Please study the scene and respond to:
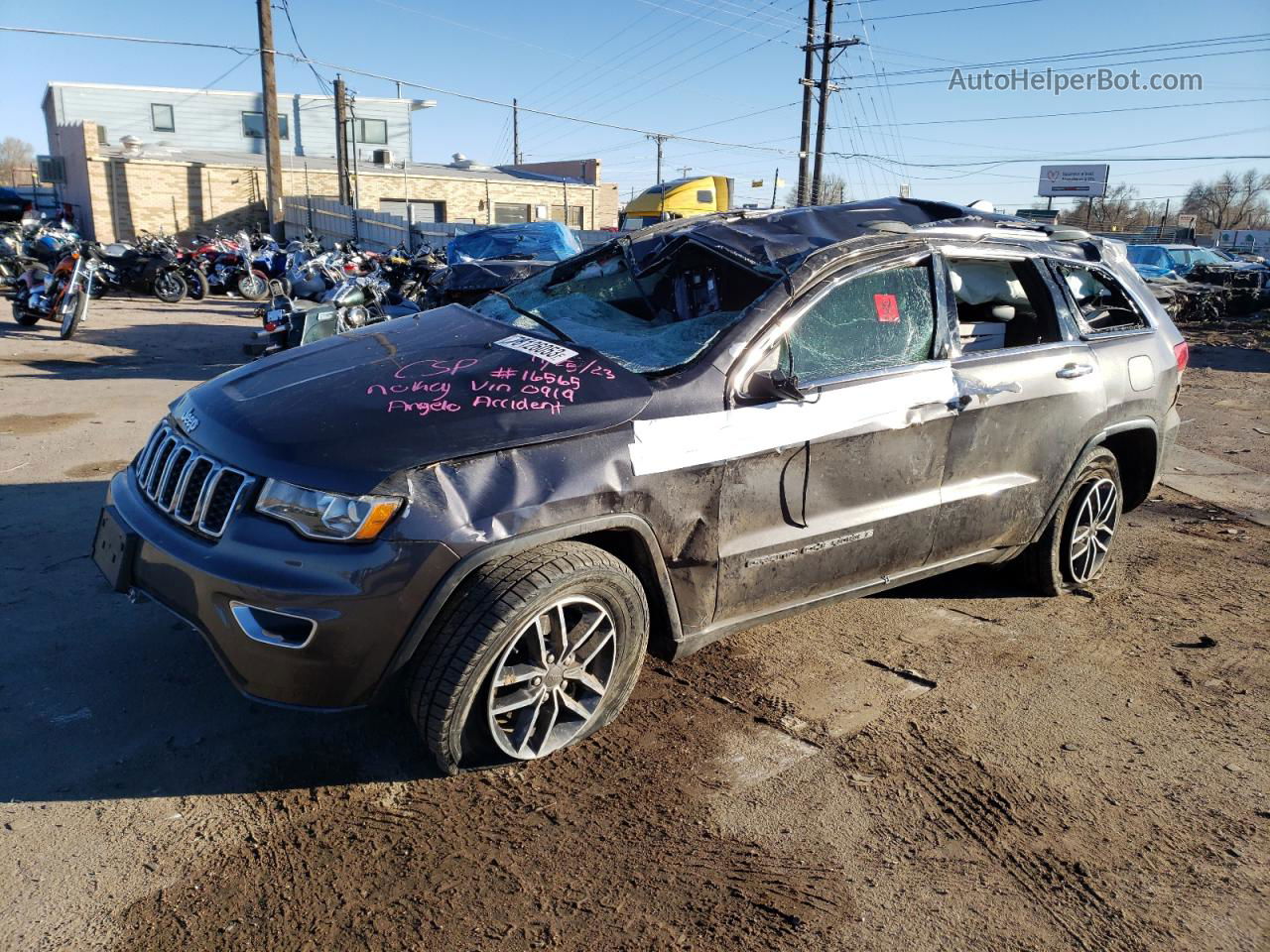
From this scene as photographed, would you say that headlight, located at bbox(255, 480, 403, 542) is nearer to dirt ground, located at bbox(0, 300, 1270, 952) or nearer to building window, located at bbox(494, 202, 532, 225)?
dirt ground, located at bbox(0, 300, 1270, 952)

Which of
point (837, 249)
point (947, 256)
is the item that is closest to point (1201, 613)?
point (947, 256)

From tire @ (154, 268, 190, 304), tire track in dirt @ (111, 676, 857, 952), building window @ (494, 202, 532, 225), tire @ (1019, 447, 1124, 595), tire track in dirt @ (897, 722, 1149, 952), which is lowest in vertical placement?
tire track in dirt @ (897, 722, 1149, 952)

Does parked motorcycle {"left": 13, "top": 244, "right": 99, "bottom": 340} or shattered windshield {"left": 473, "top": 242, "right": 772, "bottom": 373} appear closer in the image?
shattered windshield {"left": 473, "top": 242, "right": 772, "bottom": 373}

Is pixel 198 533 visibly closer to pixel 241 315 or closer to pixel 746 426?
pixel 746 426

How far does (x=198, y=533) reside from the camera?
9.36 feet

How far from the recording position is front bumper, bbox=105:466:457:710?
2613 millimetres

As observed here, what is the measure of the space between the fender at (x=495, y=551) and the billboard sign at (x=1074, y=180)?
5933cm

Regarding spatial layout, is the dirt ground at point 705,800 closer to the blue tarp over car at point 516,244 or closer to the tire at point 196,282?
the blue tarp over car at point 516,244

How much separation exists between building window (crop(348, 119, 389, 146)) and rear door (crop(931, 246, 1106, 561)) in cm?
4810

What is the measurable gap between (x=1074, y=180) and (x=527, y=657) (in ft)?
209

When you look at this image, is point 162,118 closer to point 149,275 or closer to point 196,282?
point 196,282

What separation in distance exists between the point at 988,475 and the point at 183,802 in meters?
3.31

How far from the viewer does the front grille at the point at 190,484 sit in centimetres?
281

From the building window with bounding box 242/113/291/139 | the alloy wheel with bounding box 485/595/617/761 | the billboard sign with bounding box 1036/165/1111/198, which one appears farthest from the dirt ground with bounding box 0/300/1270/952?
the billboard sign with bounding box 1036/165/1111/198
